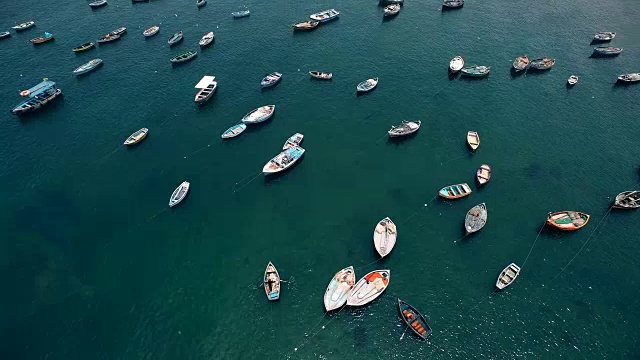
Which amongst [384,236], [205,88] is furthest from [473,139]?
[205,88]

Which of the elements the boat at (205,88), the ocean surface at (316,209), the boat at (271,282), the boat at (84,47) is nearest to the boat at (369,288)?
the ocean surface at (316,209)

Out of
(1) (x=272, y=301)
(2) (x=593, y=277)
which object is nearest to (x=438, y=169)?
(2) (x=593, y=277)

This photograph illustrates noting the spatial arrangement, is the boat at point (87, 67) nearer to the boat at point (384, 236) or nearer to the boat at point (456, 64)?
the boat at point (384, 236)

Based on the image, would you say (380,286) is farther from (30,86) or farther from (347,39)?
(30,86)

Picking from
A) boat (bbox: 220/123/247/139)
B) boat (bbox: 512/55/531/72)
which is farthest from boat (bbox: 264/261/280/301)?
boat (bbox: 512/55/531/72)

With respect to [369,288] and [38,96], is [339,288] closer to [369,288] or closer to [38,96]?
[369,288]
